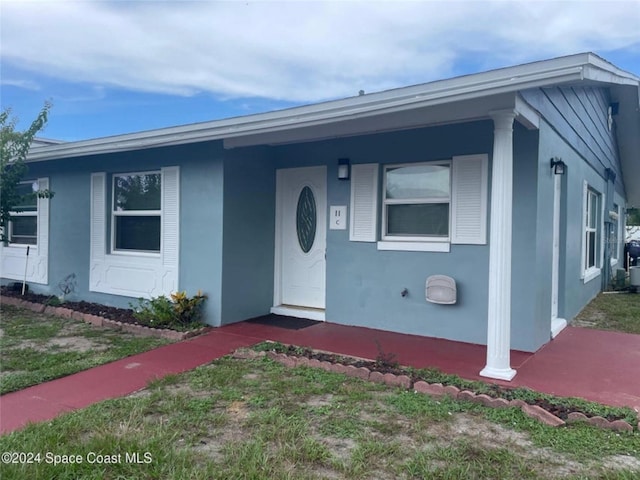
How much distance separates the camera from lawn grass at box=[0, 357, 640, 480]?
2594 mm

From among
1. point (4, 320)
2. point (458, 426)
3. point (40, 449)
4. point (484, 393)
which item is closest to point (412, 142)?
point (484, 393)

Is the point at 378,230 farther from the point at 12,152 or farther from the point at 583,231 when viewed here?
the point at 12,152

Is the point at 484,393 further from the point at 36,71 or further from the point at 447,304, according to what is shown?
the point at 36,71

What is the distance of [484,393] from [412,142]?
10.4 ft

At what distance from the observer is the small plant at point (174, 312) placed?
19.9 ft

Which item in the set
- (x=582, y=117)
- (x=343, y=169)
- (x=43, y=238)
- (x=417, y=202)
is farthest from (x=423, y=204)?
(x=43, y=238)

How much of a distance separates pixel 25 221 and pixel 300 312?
607 centimetres

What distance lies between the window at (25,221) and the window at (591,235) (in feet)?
32.3

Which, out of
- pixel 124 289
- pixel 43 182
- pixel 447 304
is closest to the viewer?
pixel 447 304

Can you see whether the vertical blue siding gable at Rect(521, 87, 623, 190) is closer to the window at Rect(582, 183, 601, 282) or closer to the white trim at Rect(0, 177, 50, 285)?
the window at Rect(582, 183, 601, 282)

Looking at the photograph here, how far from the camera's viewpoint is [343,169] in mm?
6078

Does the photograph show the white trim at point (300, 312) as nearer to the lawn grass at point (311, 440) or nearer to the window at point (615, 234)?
the lawn grass at point (311, 440)

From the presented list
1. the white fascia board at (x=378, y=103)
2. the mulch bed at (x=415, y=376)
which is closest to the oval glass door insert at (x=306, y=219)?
the white fascia board at (x=378, y=103)

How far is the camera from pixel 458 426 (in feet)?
10.5
